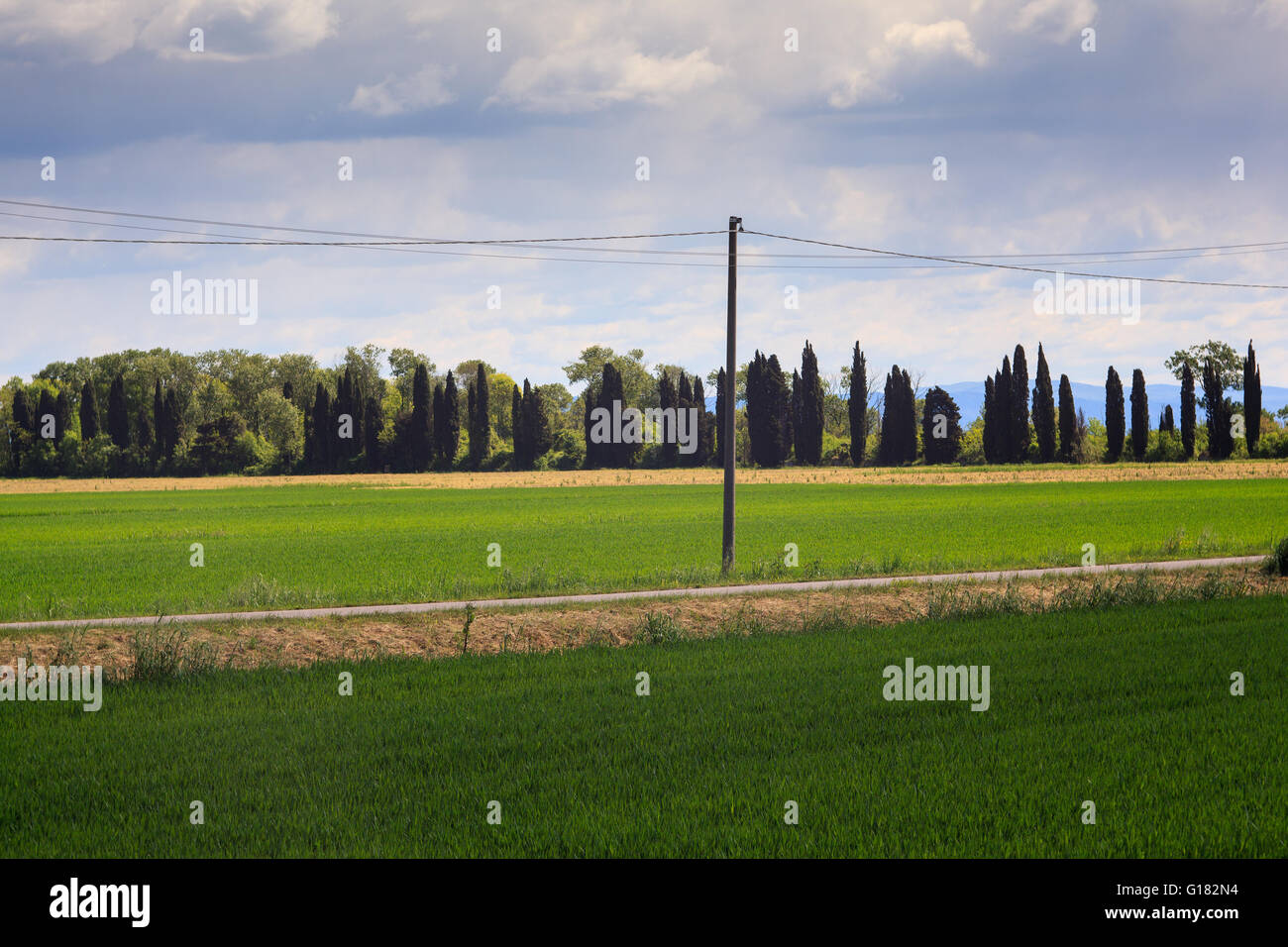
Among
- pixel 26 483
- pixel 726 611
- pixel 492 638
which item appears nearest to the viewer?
pixel 492 638

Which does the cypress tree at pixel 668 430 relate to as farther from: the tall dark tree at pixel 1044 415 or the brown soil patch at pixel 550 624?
the brown soil patch at pixel 550 624

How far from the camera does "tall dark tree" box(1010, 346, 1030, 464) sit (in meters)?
99.0

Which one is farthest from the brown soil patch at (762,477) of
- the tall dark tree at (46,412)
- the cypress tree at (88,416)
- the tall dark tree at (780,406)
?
the tall dark tree at (46,412)

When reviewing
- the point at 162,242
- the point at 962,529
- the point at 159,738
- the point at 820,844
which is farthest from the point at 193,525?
the point at 820,844

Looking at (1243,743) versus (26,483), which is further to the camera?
(26,483)

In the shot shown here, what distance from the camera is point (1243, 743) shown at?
325 inches

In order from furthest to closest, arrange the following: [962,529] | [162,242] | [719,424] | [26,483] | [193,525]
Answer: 1. [719,424]
2. [26,483]
3. [193,525]
4. [962,529]
5. [162,242]

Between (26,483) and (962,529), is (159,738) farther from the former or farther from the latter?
(26,483)

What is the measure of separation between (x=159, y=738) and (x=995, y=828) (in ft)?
23.5

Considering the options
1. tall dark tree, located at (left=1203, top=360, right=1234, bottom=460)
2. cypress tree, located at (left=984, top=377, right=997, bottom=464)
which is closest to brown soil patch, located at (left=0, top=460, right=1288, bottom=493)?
tall dark tree, located at (left=1203, top=360, right=1234, bottom=460)

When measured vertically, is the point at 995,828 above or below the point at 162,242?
below

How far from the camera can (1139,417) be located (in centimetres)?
10044

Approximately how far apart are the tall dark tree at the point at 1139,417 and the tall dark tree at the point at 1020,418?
28.3ft
